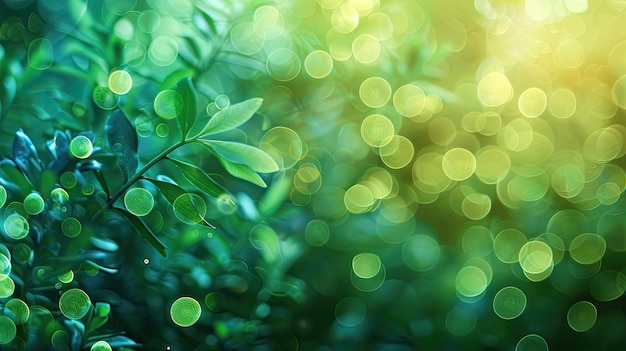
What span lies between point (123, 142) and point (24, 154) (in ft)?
0.27

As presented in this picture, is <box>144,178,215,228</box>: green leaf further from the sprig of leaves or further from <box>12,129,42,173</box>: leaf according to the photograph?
<box>12,129,42,173</box>: leaf

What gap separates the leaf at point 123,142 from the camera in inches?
18.1

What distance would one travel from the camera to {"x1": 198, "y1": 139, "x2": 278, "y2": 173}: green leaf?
47cm

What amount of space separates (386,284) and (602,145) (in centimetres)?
26

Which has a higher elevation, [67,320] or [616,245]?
[616,245]

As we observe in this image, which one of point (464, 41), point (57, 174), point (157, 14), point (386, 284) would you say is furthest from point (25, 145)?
point (464, 41)

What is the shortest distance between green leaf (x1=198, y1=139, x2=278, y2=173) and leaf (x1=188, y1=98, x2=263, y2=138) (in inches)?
0.4

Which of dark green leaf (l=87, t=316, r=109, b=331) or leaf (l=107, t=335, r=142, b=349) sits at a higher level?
dark green leaf (l=87, t=316, r=109, b=331)

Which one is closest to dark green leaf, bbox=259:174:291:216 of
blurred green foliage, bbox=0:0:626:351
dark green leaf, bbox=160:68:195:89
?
blurred green foliage, bbox=0:0:626:351

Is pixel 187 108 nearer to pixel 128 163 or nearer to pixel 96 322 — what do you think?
pixel 128 163

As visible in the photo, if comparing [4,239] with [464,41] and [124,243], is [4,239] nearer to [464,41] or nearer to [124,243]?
[124,243]

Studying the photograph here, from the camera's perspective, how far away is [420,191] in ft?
2.12

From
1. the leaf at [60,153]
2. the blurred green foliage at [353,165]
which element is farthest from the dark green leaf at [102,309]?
the leaf at [60,153]

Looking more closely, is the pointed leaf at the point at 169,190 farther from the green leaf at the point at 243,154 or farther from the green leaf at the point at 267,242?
the green leaf at the point at 267,242
